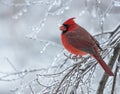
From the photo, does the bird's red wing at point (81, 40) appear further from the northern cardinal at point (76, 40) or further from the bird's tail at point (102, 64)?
the bird's tail at point (102, 64)

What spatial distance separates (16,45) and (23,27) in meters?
0.36

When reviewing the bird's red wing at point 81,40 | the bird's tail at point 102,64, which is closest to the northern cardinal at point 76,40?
the bird's red wing at point 81,40

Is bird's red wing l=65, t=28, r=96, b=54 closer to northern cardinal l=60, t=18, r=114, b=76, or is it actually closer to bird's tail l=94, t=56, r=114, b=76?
northern cardinal l=60, t=18, r=114, b=76

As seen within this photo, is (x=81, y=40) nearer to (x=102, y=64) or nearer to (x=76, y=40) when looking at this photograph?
(x=76, y=40)

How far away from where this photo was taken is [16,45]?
360 inches

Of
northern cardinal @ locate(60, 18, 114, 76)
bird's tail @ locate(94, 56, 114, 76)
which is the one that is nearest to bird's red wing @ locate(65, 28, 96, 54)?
northern cardinal @ locate(60, 18, 114, 76)

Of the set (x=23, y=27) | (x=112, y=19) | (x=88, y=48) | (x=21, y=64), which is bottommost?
(x=88, y=48)

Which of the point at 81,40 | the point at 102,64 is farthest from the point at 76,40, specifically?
the point at 102,64

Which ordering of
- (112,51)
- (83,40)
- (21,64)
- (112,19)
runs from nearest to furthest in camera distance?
(112,51)
(83,40)
(112,19)
(21,64)

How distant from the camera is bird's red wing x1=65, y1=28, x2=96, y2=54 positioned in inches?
136

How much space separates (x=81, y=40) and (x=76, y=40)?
1.8 inches

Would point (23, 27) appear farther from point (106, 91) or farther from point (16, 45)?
point (106, 91)

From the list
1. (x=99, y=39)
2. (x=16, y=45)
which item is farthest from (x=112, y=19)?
(x=16, y=45)

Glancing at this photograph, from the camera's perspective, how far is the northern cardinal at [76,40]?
11.3 ft
